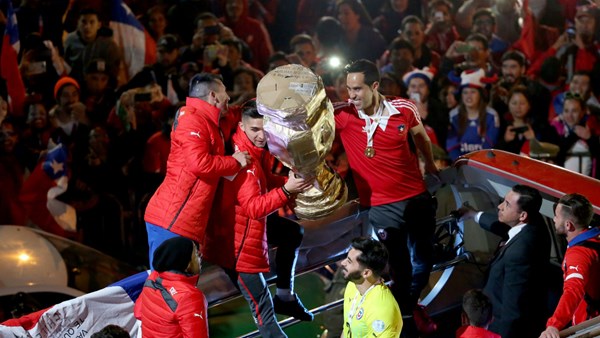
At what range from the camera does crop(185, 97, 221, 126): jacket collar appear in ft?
17.7

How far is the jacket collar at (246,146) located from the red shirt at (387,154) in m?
0.60

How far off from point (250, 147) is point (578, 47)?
635cm

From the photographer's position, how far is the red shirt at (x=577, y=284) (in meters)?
5.05

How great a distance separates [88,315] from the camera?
5641 millimetres

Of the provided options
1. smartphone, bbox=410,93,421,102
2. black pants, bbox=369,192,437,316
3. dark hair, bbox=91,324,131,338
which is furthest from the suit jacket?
smartphone, bbox=410,93,421,102

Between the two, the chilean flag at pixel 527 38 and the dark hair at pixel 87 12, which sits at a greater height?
the dark hair at pixel 87 12

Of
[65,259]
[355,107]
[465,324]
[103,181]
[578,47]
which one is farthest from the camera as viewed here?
[578,47]

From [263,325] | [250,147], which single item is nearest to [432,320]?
[263,325]


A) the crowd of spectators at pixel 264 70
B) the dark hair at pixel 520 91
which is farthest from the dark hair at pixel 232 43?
the dark hair at pixel 520 91

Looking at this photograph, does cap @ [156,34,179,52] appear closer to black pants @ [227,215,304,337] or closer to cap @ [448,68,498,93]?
cap @ [448,68,498,93]

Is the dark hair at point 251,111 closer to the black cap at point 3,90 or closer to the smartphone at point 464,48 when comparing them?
the black cap at point 3,90

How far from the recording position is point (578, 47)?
10625 mm

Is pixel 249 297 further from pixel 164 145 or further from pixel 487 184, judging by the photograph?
pixel 164 145

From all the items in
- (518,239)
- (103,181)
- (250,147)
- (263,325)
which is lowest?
(103,181)
